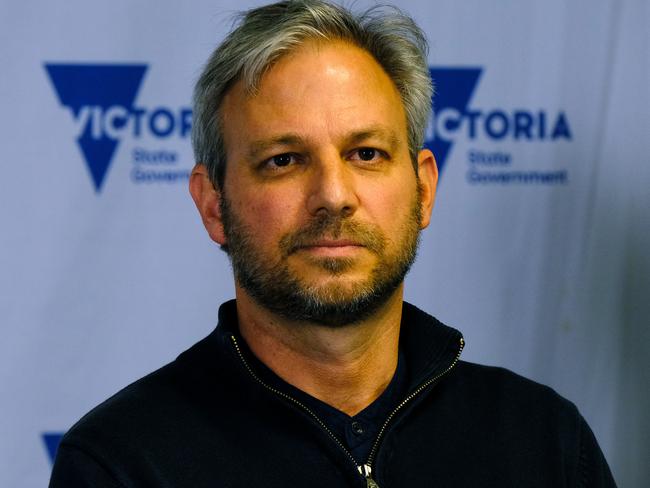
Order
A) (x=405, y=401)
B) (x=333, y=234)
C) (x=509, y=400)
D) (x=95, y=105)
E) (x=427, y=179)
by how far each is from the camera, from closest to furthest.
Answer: (x=333, y=234)
(x=405, y=401)
(x=509, y=400)
(x=427, y=179)
(x=95, y=105)

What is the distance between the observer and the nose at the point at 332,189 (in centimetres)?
172

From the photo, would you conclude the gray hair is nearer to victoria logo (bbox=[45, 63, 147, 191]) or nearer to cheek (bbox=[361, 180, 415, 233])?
cheek (bbox=[361, 180, 415, 233])

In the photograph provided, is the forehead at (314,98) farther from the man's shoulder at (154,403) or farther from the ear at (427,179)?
the man's shoulder at (154,403)

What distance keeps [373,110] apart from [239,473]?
619 mm

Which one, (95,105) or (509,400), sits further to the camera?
(95,105)

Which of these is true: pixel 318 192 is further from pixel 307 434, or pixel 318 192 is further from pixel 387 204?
pixel 307 434

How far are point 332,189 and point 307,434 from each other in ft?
1.26

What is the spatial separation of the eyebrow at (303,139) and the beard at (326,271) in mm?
121

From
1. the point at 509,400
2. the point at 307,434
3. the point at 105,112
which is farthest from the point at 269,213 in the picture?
the point at 105,112

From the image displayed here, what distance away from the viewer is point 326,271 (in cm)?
175

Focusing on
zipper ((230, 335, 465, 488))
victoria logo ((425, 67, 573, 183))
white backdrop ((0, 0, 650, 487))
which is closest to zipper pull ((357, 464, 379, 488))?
zipper ((230, 335, 465, 488))

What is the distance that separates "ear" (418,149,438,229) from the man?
2 centimetres

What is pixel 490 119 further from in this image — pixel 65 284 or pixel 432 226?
pixel 65 284

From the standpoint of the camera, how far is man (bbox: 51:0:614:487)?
1.74 m
